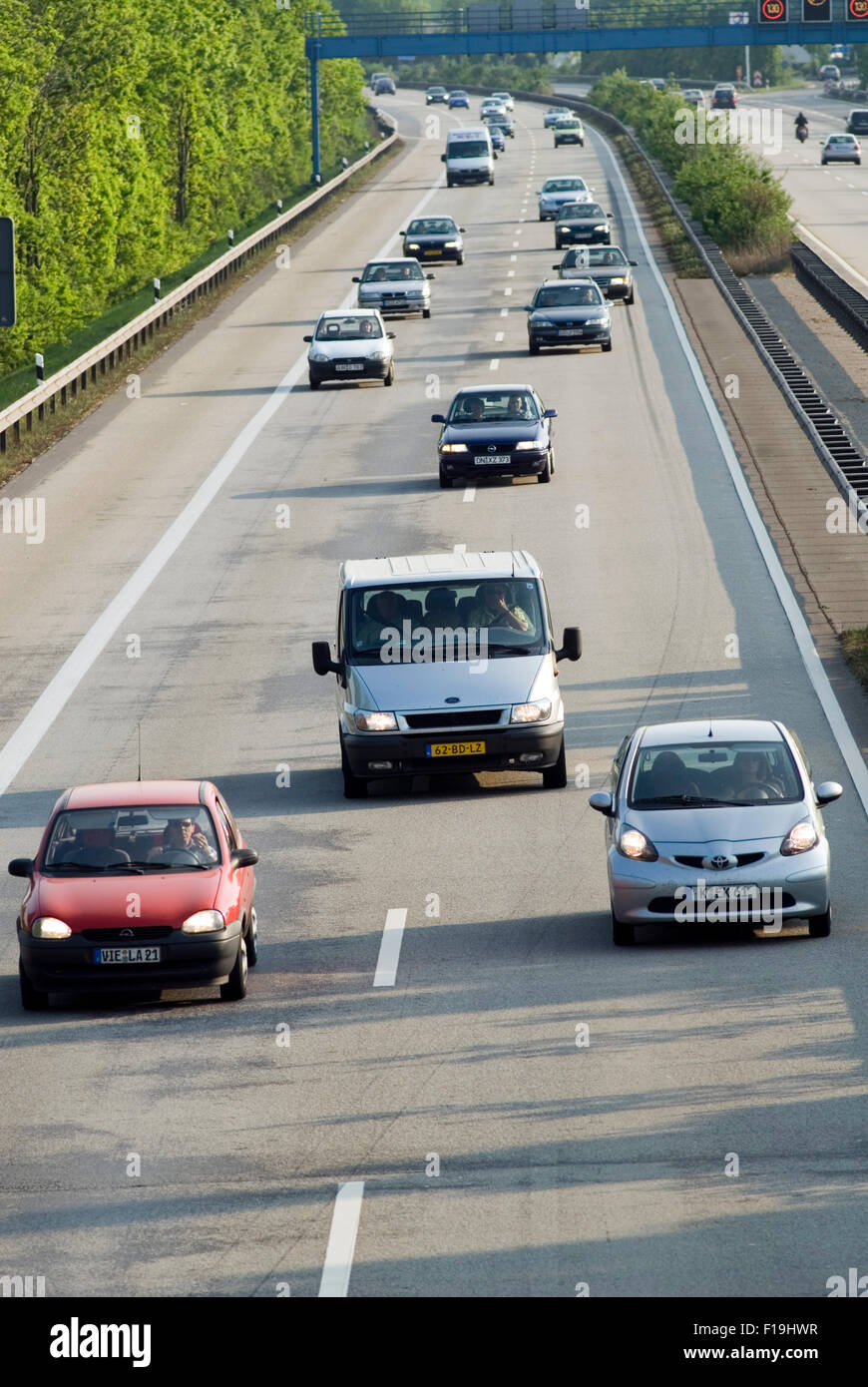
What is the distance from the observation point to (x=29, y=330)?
209ft

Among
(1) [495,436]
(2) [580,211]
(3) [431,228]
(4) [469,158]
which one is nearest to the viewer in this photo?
(1) [495,436]

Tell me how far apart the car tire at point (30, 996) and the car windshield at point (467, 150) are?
84.0m

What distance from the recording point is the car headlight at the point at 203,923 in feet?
48.5

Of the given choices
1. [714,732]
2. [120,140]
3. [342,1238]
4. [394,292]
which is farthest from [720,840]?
[120,140]

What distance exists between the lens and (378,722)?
2053cm

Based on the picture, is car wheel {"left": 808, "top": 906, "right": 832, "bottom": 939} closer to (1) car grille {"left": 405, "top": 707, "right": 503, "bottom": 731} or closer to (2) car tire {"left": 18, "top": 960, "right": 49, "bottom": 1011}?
(1) car grille {"left": 405, "top": 707, "right": 503, "bottom": 731}

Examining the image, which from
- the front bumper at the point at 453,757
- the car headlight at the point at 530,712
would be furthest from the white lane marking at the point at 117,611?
the car headlight at the point at 530,712

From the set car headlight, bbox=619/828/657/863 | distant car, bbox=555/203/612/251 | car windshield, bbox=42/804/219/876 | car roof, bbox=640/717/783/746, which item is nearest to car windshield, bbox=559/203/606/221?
distant car, bbox=555/203/612/251

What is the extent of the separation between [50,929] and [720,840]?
4595mm

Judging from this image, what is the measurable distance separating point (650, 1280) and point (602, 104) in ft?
500

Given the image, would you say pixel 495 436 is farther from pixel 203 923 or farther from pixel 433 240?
pixel 433 240

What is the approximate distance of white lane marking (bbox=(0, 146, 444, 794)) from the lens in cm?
2314

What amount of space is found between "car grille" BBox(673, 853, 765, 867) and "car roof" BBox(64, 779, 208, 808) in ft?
11.0

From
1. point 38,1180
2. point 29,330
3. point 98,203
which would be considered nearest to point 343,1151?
point 38,1180
